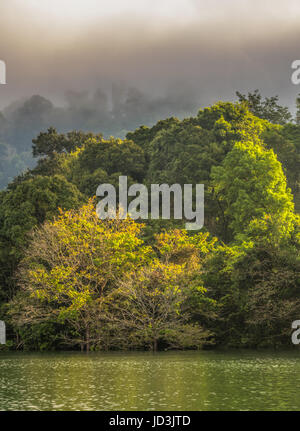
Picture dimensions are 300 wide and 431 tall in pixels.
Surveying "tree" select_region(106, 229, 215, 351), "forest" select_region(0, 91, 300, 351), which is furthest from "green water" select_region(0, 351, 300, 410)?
"forest" select_region(0, 91, 300, 351)

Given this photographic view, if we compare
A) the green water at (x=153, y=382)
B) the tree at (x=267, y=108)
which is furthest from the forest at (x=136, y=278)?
the tree at (x=267, y=108)

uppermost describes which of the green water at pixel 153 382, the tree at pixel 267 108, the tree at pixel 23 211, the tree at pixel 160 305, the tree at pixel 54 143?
the tree at pixel 267 108

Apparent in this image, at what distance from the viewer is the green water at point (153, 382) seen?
56.4 ft

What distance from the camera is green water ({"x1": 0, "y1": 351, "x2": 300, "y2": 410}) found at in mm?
17188

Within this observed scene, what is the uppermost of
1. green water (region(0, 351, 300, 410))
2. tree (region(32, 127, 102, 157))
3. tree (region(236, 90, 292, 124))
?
tree (region(236, 90, 292, 124))

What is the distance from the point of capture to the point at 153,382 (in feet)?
71.4

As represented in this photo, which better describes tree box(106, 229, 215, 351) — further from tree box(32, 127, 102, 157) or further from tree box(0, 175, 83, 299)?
tree box(32, 127, 102, 157)

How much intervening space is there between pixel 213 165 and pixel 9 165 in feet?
505

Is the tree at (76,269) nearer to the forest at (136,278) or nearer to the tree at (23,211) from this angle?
the forest at (136,278)

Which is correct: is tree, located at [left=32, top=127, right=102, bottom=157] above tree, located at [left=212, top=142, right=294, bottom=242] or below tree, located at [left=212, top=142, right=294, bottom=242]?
above

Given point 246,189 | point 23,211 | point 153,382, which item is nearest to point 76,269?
point 23,211

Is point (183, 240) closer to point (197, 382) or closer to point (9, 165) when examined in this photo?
point (197, 382)

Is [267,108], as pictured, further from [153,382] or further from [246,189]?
[153,382]

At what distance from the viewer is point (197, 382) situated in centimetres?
2156
